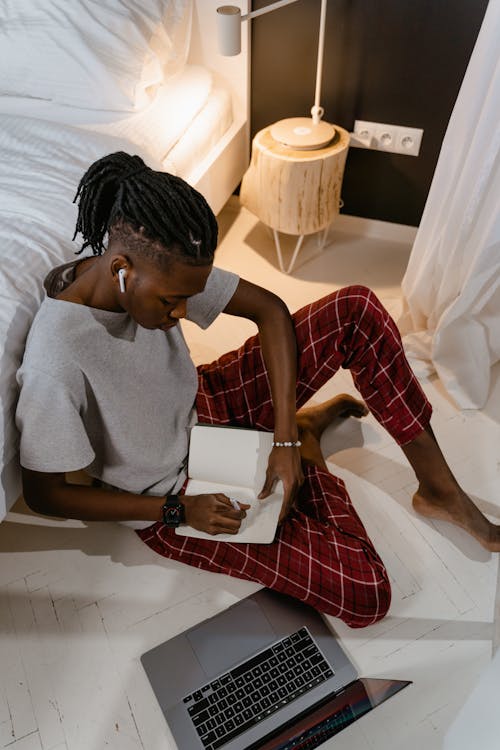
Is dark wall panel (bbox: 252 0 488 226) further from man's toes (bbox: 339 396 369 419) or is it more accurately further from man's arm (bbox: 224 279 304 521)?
man's arm (bbox: 224 279 304 521)

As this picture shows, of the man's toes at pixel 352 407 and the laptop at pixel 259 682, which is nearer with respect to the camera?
the laptop at pixel 259 682

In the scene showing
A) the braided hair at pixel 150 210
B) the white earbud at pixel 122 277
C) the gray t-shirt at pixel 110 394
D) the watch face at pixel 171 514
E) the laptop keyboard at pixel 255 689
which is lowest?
the laptop keyboard at pixel 255 689

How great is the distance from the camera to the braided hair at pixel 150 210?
846 mm

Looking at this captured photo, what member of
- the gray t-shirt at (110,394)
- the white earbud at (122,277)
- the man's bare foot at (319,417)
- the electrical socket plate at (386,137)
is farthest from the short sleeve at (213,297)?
the electrical socket plate at (386,137)

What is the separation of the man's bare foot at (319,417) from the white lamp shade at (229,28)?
89 cm

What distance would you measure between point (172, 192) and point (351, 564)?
735mm

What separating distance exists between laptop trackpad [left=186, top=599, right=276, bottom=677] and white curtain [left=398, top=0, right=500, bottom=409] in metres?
0.77

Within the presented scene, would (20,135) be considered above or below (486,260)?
above

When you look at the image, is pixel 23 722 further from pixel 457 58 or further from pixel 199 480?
pixel 457 58

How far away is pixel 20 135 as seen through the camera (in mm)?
1401

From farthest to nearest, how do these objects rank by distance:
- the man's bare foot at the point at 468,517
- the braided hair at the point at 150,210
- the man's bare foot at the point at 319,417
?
the man's bare foot at the point at 319,417, the man's bare foot at the point at 468,517, the braided hair at the point at 150,210

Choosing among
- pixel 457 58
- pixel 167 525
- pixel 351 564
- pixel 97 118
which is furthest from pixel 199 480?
pixel 457 58

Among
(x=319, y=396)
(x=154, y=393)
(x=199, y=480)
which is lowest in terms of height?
(x=319, y=396)

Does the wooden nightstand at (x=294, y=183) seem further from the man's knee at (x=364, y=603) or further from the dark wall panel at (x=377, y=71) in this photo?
→ the man's knee at (x=364, y=603)
